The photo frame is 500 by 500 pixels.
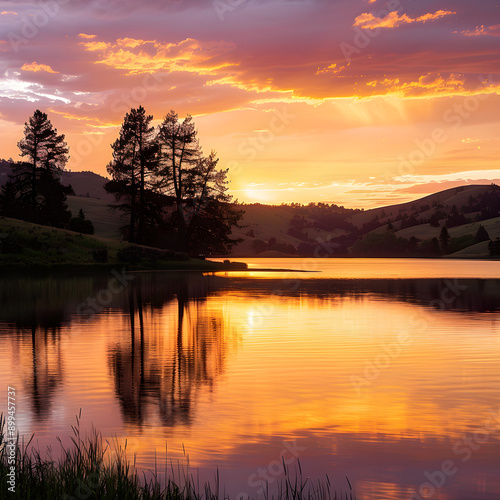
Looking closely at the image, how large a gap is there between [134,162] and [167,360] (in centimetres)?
7134

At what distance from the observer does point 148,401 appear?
13.5 meters

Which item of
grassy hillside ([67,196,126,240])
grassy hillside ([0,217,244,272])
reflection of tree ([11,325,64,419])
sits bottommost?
reflection of tree ([11,325,64,419])

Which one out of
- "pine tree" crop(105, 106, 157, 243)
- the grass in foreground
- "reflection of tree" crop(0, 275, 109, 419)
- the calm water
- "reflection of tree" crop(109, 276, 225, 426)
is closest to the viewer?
the grass in foreground

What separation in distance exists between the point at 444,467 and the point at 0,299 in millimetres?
31344

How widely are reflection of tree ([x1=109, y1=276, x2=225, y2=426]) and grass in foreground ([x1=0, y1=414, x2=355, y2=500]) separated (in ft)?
8.82

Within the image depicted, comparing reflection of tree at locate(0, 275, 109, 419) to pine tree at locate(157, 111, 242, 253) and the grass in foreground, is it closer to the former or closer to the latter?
the grass in foreground

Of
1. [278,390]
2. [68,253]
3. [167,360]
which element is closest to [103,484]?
[278,390]

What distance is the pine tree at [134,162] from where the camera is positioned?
86875mm

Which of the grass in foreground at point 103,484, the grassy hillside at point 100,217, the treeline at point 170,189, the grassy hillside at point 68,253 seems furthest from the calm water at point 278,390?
the grassy hillside at point 100,217

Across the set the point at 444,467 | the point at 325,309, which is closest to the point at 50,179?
the point at 325,309

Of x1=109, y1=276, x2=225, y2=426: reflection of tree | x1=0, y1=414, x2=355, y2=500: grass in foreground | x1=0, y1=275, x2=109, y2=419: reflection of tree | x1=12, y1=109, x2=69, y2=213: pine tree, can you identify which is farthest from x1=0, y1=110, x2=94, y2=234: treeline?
x1=0, y1=414, x2=355, y2=500: grass in foreground

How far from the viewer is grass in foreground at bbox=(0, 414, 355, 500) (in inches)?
309

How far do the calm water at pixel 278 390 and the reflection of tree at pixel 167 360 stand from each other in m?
0.05

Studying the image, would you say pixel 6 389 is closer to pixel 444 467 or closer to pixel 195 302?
pixel 444 467
